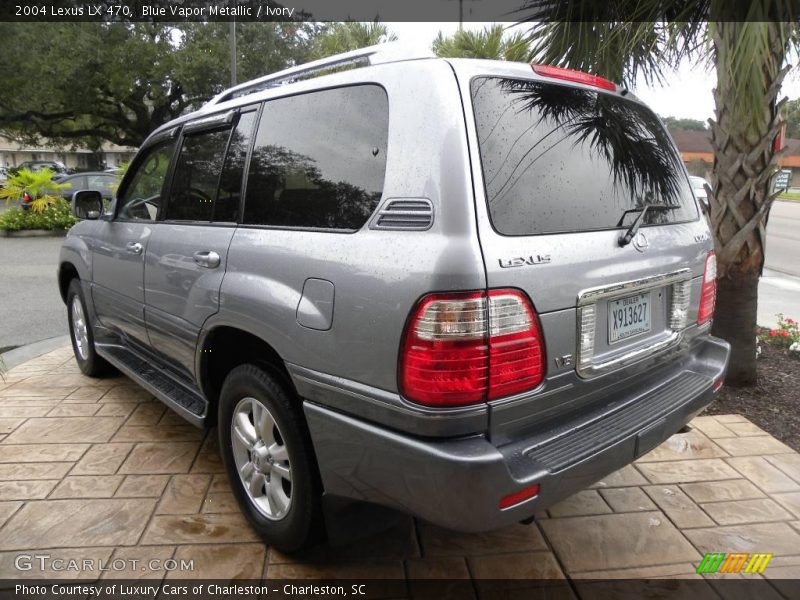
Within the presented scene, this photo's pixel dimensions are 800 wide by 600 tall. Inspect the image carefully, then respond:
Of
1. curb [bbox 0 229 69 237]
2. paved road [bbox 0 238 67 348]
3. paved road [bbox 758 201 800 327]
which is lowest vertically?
paved road [bbox 758 201 800 327]

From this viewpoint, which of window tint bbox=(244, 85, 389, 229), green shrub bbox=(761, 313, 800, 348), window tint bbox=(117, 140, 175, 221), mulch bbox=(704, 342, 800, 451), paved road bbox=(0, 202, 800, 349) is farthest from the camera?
paved road bbox=(0, 202, 800, 349)

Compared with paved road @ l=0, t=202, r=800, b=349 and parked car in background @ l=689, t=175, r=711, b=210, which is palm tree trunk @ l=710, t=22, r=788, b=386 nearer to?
parked car in background @ l=689, t=175, r=711, b=210

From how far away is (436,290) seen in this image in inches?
68.0

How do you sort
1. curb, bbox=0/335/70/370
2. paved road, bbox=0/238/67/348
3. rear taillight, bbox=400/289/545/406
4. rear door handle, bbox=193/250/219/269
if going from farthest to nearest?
1. paved road, bbox=0/238/67/348
2. curb, bbox=0/335/70/370
3. rear door handle, bbox=193/250/219/269
4. rear taillight, bbox=400/289/545/406

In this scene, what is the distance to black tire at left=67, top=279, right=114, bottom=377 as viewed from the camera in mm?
4375

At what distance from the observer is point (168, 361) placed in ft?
10.6

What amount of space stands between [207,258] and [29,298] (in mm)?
6454

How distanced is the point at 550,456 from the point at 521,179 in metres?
0.93

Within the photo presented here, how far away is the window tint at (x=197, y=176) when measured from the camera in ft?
9.28

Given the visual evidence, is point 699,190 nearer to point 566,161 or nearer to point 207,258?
point 566,161

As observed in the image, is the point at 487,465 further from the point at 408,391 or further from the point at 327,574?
the point at 327,574

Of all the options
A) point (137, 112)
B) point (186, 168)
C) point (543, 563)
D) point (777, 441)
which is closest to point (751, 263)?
point (777, 441)

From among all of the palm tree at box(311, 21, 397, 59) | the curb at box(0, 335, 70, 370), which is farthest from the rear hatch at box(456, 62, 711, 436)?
the palm tree at box(311, 21, 397, 59)

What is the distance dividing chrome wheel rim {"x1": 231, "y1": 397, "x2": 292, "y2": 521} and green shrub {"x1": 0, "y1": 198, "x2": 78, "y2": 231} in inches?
541
